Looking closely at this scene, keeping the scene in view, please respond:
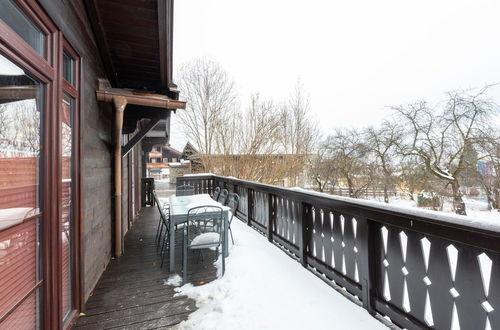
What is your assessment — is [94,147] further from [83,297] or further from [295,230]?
[295,230]

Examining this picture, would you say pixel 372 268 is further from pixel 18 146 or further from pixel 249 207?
pixel 249 207

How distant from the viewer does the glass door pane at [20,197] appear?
44.3 inches

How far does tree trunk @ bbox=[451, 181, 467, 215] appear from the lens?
36.8 ft

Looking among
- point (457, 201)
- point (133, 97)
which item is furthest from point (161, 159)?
point (133, 97)

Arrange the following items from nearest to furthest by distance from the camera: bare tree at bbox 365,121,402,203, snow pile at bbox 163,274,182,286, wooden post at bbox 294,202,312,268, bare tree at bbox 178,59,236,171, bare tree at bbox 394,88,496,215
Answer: snow pile at bbox 163,274,182,286 → wooden post at bbox 294,202,312,268 → bare tree at bbox 394,88,496,215 → bare tree at bbox 178,59,236,171 → bare tree at bbox 365,121,402,203

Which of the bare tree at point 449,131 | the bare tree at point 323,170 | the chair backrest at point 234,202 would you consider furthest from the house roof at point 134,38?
the bare tree at point 449,131

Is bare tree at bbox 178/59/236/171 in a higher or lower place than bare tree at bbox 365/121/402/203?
higher

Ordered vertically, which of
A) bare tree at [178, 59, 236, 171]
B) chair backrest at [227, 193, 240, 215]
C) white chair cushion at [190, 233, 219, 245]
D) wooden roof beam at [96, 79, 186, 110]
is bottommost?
white chair cushion at [190, 233, 219, 245]

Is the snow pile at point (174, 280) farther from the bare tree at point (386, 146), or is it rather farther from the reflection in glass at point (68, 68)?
the bare tree at point (386, 146)

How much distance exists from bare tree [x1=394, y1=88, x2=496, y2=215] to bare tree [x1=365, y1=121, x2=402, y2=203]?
591mm

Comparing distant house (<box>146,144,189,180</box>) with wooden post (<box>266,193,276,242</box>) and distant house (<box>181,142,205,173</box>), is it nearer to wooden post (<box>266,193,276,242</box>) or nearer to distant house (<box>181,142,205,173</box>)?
distant house (<box>181,142,205,173</box>)

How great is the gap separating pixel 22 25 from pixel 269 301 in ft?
8.61

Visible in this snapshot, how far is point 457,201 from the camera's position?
449 inches

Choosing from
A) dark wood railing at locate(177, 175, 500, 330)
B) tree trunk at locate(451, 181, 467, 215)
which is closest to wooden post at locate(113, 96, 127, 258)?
dark wood railing at locate(177, 175, 500, 330)
